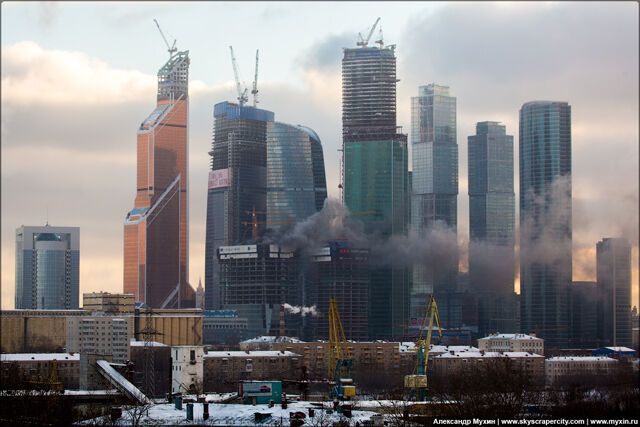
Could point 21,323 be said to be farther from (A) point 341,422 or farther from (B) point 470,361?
(A) point 341,422

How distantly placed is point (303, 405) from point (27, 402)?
15.4 meters

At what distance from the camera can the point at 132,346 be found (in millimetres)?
147000

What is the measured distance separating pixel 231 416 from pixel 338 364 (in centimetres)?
5780

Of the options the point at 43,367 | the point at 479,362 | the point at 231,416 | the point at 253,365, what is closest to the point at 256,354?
the point at 253,365

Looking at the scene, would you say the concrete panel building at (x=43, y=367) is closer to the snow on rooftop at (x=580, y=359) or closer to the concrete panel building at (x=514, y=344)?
the snow on rooftop at (x=580, y=359)

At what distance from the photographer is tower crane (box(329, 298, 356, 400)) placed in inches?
3740

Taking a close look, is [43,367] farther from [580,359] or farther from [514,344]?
[514,344]

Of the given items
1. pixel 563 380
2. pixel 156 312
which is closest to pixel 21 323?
pixel 156 312

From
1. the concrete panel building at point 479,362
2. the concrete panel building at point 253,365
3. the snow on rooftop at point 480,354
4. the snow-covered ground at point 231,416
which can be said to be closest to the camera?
the snow-covered ground at point 231,416

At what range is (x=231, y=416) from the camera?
194 ft

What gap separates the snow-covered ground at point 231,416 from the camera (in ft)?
191

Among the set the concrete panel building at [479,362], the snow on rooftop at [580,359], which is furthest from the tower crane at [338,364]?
the snow on rooftop at [580,359]

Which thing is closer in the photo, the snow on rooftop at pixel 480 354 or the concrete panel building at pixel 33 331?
the snow on rooftop at pixel 480 354

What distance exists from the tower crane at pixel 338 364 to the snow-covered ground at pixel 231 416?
19.6 meters
